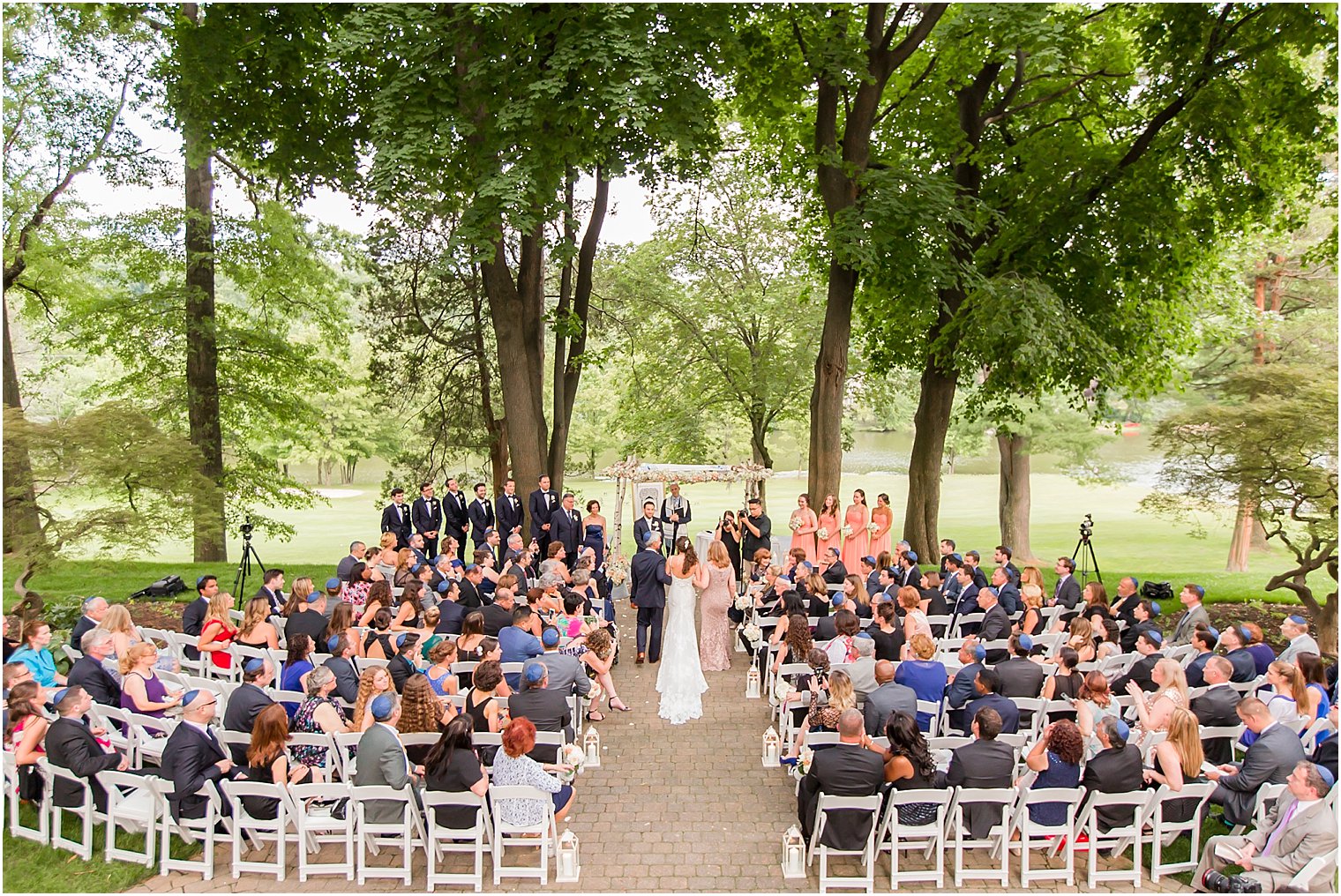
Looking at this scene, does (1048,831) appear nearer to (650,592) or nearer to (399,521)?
(650,592)

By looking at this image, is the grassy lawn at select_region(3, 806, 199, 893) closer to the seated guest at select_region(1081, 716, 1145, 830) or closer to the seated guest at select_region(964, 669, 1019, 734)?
the seated guest at select_region(964, 669, 1019, 734)

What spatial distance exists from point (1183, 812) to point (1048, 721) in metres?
1.43

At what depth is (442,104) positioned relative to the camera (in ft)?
47.5

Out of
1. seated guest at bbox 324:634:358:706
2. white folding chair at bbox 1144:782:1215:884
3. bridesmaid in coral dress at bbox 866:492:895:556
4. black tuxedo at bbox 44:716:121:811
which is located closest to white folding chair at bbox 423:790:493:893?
seated guest at bbox 324:634:358:706

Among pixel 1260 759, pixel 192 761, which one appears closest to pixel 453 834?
pixel 192 761

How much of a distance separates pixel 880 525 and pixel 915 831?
869 cm

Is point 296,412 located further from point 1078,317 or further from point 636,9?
point 1078,317

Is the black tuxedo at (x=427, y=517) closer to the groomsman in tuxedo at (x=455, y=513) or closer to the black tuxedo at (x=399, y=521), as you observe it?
the groomsman in tuxedo at (x=455, y=513)

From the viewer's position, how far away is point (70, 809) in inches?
274

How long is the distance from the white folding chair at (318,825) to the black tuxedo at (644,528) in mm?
6880

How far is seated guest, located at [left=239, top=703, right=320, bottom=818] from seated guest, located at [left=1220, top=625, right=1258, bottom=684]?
813cm

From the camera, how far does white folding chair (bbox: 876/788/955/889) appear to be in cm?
635

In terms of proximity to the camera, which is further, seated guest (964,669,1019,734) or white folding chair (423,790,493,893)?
seated guest (964,669,1019,734)

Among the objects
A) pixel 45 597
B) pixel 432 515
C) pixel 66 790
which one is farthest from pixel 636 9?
pixel 45 597
